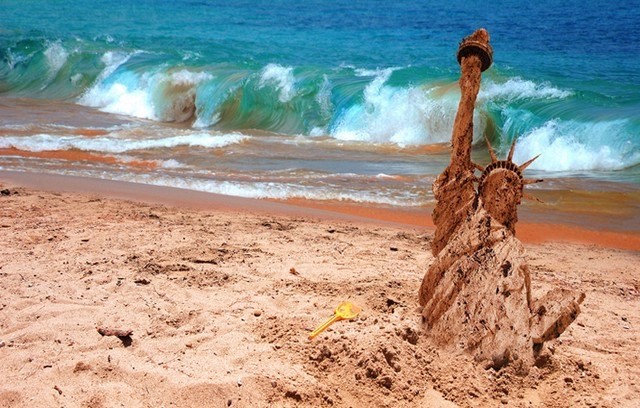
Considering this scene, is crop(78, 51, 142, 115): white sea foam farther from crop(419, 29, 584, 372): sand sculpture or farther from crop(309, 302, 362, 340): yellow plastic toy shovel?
crop(419, 29, 584, 372): sand sculpture

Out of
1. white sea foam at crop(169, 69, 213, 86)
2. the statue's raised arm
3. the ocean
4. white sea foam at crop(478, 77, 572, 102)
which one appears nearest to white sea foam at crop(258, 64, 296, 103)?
the ocean

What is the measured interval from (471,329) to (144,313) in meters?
1.85

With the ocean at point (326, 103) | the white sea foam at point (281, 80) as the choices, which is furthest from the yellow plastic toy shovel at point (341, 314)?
the white sea foam at point (281, 80)

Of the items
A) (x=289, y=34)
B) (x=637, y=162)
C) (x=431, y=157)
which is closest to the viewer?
(x=637, y=162)

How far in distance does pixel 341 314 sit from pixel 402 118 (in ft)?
34.2

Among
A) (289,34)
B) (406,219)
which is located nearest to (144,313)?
(406,219)

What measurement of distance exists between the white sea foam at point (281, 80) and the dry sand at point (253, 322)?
10.3 metres

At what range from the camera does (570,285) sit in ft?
17.9

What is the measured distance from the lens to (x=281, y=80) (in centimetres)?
1730

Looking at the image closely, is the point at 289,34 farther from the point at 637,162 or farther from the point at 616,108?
the point at 637,162

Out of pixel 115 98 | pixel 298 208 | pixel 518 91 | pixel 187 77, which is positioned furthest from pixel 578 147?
pixel 115 98

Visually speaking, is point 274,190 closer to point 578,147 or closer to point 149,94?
point 578,147

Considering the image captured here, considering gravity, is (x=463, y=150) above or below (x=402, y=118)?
below

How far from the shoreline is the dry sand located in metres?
0.55
